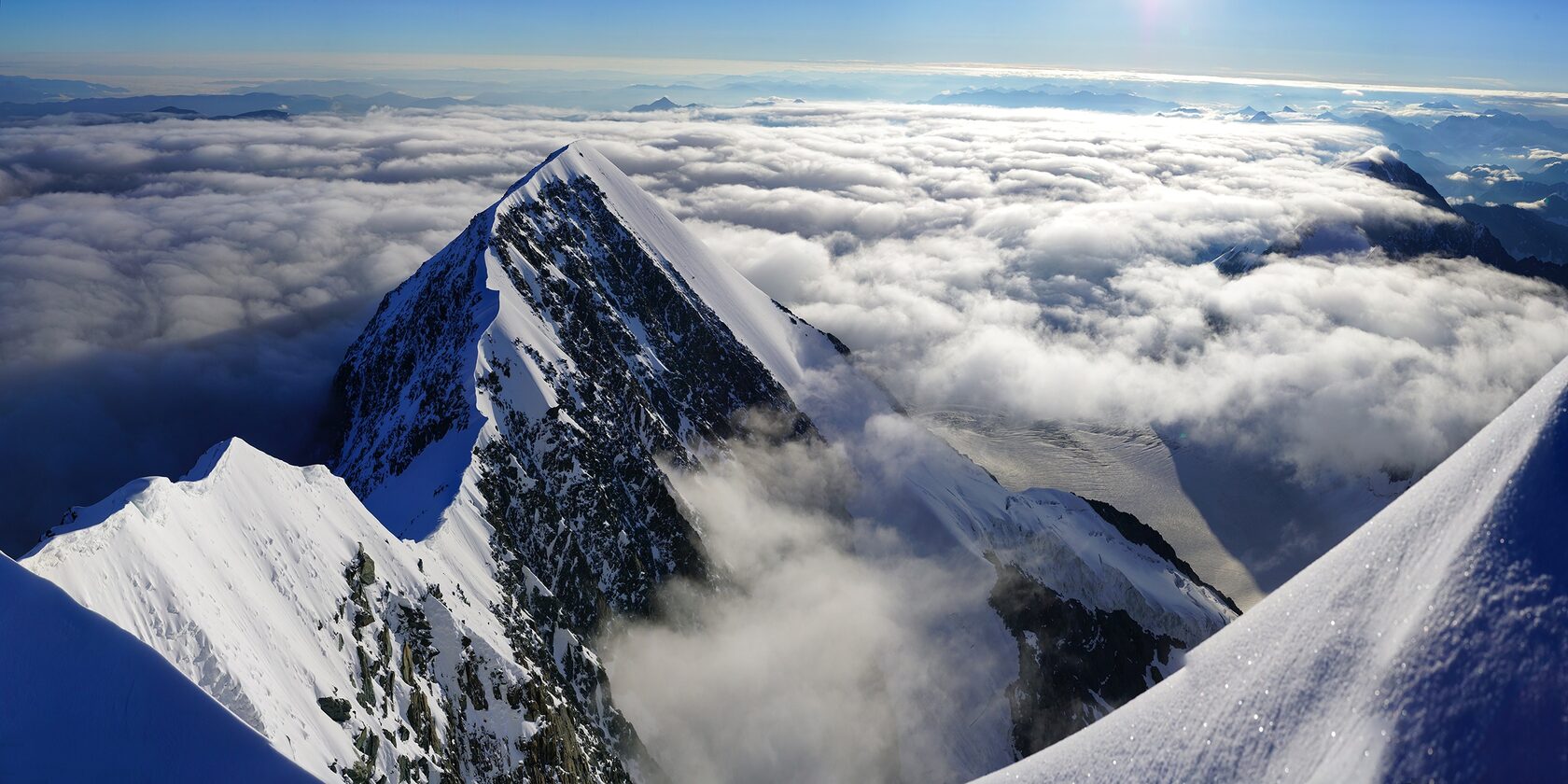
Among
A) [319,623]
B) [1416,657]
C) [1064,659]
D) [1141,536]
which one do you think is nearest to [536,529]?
[319,623]

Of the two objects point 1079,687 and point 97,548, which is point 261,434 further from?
point 1079,687

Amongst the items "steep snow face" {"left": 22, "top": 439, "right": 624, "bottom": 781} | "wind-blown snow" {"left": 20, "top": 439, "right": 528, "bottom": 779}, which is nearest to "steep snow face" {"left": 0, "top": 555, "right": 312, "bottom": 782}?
"wind-blown snow" {"left": 20, "top": 439, "right": 528, "bottom": 779}

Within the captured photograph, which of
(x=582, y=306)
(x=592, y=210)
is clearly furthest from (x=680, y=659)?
(x=592, y=210)

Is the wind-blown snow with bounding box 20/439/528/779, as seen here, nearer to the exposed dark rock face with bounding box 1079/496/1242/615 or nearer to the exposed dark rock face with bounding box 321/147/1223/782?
the exposed dark rock face with bounding box 321/147/1223/782

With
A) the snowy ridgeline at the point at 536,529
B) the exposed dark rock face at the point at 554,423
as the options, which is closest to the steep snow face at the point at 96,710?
the snowy ridgeline at the point at 536,529

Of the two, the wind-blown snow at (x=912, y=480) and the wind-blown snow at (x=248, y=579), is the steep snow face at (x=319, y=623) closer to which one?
the wind-blown snow at (x=248, y=579)

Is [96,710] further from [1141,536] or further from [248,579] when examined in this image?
[1141,536]
